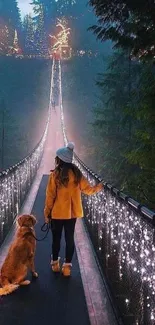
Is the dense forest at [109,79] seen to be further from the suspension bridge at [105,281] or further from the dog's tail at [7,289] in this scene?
the dog's tail at [7,289]

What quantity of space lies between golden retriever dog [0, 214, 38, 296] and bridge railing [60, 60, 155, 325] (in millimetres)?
1051

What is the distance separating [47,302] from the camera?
16.6ft

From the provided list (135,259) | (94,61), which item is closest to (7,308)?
(135,259)

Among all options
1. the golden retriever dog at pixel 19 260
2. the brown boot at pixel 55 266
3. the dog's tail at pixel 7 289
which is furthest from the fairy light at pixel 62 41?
the dog's tail at pixel 7 289

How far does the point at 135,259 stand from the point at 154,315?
0.87 meters

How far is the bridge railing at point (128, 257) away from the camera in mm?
3498

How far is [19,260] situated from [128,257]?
1488 mm

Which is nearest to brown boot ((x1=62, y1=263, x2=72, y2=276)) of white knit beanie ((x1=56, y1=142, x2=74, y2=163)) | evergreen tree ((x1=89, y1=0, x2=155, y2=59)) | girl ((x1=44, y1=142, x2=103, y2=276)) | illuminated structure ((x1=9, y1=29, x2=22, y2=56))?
girl ((x1=44, y1=142, x2=103, y2=276))

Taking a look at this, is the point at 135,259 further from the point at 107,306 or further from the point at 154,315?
the point at 107,306

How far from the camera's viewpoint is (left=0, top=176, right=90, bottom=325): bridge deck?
14.9 feet

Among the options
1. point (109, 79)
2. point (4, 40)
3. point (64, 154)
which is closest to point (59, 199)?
point (64, 154)

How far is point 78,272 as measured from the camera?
6348 millimetres

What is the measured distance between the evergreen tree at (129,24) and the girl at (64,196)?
8.14 ft

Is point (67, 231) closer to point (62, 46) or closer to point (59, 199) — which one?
point (59, 199)
